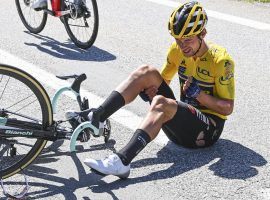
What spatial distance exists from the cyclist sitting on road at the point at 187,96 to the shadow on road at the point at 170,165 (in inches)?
4.6

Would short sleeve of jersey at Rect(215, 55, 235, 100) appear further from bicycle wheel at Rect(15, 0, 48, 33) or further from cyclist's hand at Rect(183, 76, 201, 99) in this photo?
bicycle wheel at Rect(15, 0, 48, 33)

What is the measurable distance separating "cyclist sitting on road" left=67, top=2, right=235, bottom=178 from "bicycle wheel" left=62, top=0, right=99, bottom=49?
338 cm

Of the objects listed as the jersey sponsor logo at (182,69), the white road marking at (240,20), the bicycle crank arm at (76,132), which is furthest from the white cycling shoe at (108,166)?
the white road marking at (240,20)

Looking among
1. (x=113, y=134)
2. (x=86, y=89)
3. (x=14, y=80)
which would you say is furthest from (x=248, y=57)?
(x=14, y=80)

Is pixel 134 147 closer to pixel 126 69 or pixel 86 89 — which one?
pixel 86 89

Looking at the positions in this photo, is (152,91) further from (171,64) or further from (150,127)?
(150,127)

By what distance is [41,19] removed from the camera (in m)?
9.64

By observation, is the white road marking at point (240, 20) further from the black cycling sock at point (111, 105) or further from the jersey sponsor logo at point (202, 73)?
the black cycling sock at point (111, 105)

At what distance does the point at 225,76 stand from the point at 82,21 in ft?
13.7

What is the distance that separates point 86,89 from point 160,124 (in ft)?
7.53

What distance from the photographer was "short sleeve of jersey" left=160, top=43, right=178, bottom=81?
5715 millimetres

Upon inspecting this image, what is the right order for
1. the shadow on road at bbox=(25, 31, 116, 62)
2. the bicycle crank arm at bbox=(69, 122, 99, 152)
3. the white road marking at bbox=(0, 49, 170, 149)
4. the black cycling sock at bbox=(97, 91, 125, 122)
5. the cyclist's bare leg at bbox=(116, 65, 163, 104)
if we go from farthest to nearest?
the shadow on road at bbox=(25, 31, 116, 62) → the white road marking at bbox=(0, 49, 170, 149) → the cyclist's bare leg at bbox=(116, 65, 163, 104) → the black cycling sock at bbox=(97, 91, 125, 122) → the bicycle crank arm at bbox=(69, 122, 99, 152)

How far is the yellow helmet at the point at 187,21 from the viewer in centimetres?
524

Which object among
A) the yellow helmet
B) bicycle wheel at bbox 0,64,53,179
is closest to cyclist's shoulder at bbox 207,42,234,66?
the yellow helmet
